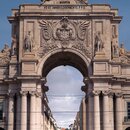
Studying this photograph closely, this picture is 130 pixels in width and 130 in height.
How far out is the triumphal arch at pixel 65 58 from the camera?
180 ft

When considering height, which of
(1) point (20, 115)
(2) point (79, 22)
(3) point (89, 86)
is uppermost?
(2) point (79, 22)

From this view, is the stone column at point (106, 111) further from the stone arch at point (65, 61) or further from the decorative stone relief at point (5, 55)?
the decorative stone relief at point (5, 55)

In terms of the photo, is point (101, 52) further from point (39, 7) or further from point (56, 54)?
point (39, 7)

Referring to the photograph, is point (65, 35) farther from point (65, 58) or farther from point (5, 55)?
point (5, 55)

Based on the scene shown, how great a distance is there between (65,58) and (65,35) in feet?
11.1

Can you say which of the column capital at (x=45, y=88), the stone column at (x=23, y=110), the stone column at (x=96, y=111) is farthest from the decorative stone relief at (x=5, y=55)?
the stone column at (x=96, y=111)

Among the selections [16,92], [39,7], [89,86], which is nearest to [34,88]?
[16,92]

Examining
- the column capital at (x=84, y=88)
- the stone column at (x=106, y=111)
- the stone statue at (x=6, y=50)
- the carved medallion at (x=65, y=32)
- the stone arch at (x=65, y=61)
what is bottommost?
the stone column at (x=106, y=111)

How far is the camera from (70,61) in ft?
198

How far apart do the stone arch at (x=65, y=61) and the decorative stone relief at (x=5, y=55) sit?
4.36m

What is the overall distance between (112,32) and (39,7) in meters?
9.36

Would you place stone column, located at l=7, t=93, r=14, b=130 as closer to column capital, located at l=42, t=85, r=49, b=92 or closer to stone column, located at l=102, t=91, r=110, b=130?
column capital, located at l=42, t=85, r=49, b=92

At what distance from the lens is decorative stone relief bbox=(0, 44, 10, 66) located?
189 ft

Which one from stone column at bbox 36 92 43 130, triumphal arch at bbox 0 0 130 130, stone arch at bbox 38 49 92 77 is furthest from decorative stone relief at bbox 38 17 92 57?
stone column at bbox 36 92 43 130
